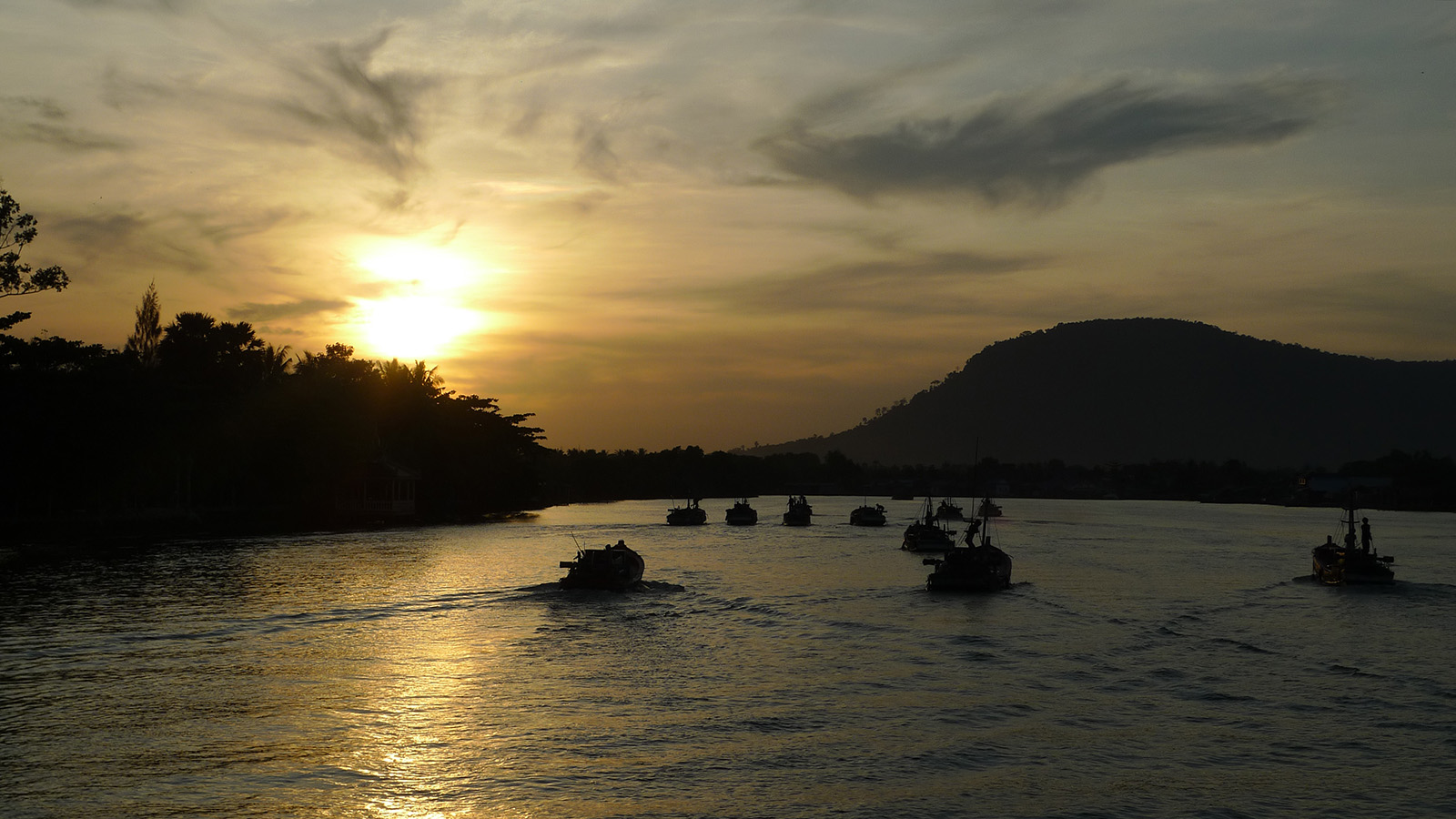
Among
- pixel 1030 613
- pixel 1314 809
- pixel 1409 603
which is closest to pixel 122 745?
pixel 1314 809

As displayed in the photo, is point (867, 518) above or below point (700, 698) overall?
below

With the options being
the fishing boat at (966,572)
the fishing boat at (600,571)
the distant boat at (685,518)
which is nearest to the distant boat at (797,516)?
the distant boat at (685,518)

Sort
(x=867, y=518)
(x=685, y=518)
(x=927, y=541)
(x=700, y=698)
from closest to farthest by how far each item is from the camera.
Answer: (x=700, y=698) < (x=927, y=541) < (x=685, y=518) < (x=867, y=518)

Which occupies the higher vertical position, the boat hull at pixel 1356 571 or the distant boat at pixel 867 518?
the boat hull at pixel 1356 571

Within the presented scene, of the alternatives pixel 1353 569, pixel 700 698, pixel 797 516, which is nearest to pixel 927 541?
pixel 1353 569

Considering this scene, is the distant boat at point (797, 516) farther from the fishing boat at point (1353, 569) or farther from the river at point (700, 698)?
the fishing boat at point (1353, 569)

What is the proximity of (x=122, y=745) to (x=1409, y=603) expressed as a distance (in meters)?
57.1

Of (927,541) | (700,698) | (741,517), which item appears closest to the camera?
(700,698)

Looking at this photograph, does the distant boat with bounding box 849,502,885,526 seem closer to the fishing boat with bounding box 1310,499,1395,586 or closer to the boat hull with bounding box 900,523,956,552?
the boat hull with bounding box 900,523,956,552

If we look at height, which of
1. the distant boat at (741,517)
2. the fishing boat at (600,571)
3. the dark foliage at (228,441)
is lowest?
the distant boat at (741,517)

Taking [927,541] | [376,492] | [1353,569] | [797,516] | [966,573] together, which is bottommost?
[797,516]

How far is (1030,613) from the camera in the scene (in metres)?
47.8

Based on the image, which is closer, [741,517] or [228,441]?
[228,441]

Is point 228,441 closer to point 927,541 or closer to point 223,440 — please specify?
point 223,440
